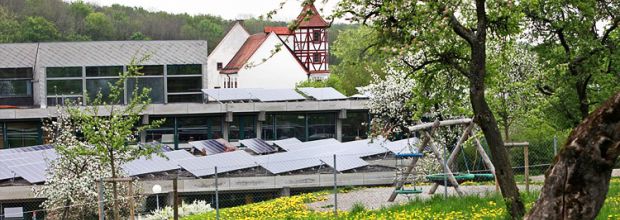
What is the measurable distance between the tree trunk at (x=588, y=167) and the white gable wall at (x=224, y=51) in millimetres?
99649

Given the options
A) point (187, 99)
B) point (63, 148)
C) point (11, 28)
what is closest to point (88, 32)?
point (11, 28)

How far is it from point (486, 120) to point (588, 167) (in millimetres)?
6561

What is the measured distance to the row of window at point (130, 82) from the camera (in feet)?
212

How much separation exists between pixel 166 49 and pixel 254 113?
6.66 metres

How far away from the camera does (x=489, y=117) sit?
1345 cm

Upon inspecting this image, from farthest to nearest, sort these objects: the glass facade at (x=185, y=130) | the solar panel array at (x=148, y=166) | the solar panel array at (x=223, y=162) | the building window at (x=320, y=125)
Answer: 1. the building window at (x=320, y=125)
2. the glass facade at (x=185, y=130)
3. the solar panel array at (x=223, y=162)
4. the solar panel array at (x=148, y=166)

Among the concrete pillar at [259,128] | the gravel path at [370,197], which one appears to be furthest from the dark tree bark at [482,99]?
the concrete pillar at [259,128]

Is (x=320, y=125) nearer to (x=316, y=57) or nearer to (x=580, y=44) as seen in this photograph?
(x=316, y=57)

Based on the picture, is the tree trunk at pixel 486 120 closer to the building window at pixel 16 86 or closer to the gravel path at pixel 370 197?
the gravel path at pixel 370 197

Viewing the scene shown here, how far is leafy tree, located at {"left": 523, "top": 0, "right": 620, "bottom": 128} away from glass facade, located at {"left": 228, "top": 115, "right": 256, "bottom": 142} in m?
41.0

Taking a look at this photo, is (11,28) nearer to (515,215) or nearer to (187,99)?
(187,99)

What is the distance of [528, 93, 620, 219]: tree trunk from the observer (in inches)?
273

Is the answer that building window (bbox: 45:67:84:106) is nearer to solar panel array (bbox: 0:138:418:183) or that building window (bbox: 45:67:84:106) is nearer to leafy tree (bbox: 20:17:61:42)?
solar panel array (bbox: 0:138:418:183)

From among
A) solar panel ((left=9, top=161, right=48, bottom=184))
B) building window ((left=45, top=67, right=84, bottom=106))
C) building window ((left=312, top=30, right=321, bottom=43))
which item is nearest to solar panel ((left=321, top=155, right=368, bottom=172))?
solar panel ((left=9, top=161, right=48, bottom=184))
